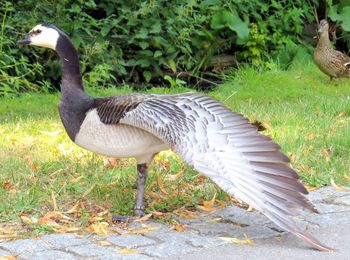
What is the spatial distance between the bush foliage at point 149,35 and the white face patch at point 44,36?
4.61m

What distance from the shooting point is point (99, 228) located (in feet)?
16.9

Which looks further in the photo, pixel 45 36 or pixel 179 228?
pixel 45 36

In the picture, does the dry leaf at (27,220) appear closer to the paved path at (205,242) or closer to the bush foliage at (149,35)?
the paved path at (205,242)

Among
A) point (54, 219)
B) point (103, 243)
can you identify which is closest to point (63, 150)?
point (54, 219)

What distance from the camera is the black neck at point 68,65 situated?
5.56 m

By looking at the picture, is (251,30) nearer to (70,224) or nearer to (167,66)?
(167,66)

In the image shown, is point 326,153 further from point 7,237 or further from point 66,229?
point 7,237

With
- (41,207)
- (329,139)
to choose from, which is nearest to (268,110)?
(329,139)

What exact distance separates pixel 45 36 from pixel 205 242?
1909 millimetres

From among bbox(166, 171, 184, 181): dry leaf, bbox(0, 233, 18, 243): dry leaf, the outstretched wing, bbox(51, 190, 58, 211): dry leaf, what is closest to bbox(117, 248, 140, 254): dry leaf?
the outstretched wing

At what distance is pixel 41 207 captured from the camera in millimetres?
5562

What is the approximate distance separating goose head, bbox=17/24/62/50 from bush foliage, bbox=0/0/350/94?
460 centimetres

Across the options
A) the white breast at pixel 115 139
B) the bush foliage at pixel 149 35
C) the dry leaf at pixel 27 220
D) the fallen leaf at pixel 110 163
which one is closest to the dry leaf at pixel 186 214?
the white breast at pixel 115 139

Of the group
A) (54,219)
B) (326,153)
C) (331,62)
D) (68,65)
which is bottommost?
(54,219)
